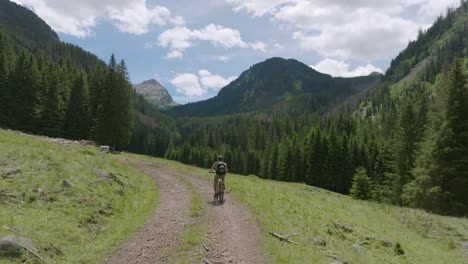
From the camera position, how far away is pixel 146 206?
1931 cm

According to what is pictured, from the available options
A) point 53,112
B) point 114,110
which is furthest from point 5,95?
point 114,110

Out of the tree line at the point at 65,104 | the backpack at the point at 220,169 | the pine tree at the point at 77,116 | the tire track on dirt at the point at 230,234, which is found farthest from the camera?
the pine tree at the point at 77,116

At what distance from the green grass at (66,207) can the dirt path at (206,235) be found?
712mm

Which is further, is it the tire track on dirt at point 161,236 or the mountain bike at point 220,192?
the mountain bike at point 220,192

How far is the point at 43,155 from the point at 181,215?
9.20 meters

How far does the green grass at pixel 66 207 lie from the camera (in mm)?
11742

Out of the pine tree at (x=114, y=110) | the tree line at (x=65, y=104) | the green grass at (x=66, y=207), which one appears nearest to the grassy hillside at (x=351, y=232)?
the green grass at (x=66, y=207)

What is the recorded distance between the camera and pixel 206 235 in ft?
48.1

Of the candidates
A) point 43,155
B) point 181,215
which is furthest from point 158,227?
point 43,155

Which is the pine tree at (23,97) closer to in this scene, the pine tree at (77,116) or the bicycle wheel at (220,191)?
the pine tree at (77,116)

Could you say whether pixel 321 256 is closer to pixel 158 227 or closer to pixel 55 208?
pixel 158 227

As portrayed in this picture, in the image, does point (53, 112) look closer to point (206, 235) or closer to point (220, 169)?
point (220, 169)

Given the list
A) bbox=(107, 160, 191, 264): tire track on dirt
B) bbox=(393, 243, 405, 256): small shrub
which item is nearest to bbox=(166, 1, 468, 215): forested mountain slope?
bbox=(393, 243, 405, 256): small shrub

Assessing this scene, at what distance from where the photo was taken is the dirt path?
12.4 meters
